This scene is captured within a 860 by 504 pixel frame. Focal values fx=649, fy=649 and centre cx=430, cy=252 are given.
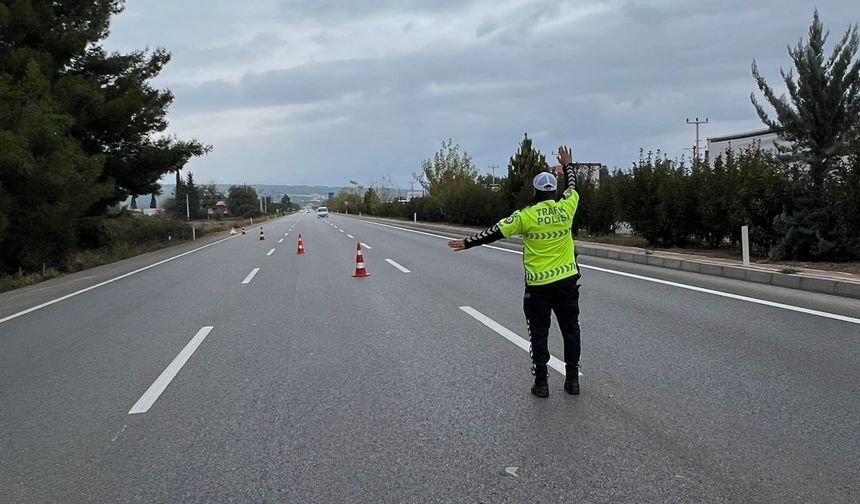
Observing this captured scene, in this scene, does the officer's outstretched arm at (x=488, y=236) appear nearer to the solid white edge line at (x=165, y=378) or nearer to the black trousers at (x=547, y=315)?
the black trousers at (x=547, y=315)

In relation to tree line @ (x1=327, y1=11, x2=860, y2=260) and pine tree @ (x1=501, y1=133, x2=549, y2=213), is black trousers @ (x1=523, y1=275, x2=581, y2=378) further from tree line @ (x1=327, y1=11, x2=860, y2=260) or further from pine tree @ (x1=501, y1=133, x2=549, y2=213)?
pine tree @ (x1=501, y1=133, x2=549, y2=213)

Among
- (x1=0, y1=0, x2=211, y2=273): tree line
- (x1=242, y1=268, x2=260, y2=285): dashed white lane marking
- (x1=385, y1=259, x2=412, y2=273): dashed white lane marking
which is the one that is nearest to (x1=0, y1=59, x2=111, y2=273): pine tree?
(x1=0, y1=0, x2=211, y2=273): tree line

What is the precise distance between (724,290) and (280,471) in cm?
889

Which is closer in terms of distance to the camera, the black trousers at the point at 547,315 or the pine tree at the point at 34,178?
the black trousers at the point at 547,315

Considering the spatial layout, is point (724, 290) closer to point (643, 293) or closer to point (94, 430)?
point (643, 293)

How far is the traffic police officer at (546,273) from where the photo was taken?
511 cm

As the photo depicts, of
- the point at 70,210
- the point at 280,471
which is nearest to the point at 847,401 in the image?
the point at 280,471

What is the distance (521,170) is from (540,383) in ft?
94.9

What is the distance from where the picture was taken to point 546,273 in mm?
5102

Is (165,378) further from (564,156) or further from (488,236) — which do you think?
(564,156)

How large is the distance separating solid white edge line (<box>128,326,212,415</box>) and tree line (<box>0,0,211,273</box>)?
41.4 ft

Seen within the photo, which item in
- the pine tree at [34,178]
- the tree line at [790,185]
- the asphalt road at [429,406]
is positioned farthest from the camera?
the pine tree at [34,178]

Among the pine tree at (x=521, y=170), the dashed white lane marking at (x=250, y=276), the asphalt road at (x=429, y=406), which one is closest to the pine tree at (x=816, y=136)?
the asphalt road at (x=429, y=406)

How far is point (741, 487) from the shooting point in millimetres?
3461
